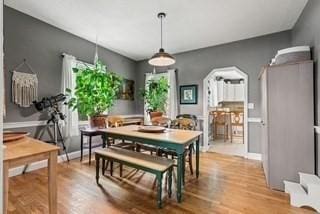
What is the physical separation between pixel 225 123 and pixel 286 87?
12.4ft

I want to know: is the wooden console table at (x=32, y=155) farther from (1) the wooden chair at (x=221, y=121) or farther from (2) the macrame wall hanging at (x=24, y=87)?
(1) the wooden chair at (x=221, y=121)

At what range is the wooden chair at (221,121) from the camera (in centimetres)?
609

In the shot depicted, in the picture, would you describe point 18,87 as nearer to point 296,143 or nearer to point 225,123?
point 296,143

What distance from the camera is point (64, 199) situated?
7.50 feet

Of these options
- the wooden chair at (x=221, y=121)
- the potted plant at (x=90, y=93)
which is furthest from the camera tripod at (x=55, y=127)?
the wooden chair at (x=221, y=121)

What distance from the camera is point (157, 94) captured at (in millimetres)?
4977

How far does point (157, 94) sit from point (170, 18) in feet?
7.06

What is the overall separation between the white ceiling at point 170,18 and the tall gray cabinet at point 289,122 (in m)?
1.16

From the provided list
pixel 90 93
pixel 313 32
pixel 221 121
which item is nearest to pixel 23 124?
pixel 90 93

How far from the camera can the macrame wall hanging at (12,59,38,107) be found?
316cm

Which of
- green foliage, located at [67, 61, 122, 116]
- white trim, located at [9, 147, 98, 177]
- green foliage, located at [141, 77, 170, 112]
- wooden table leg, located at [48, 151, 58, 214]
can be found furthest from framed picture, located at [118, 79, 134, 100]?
wooden table leg, located at [48, 151, 58, 214]

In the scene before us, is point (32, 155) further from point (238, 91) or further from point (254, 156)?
point (238, 91)

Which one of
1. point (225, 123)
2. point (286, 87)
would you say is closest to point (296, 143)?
point (286, 87)

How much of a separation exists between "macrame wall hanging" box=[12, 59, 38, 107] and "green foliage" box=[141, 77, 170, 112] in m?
2.60
